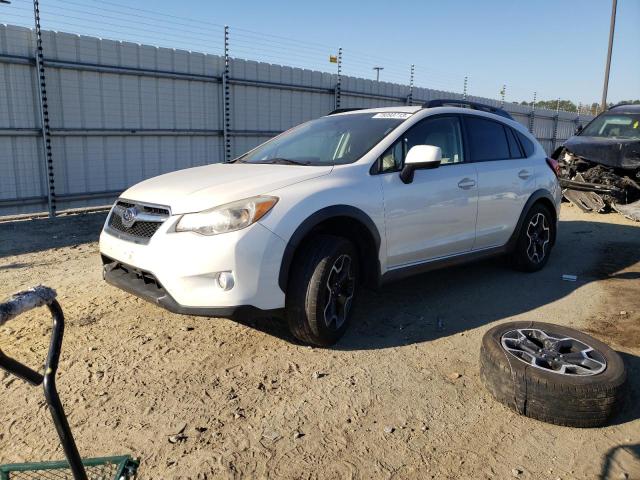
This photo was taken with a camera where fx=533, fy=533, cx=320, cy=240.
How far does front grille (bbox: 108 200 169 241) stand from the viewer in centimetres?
353

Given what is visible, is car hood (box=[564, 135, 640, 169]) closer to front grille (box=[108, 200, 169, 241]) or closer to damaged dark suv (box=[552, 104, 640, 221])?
damaged dark suv (box=[552, 104, 640, 221])

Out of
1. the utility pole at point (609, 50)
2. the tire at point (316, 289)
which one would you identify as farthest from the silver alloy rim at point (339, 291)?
the utility pole at point (609, 50)

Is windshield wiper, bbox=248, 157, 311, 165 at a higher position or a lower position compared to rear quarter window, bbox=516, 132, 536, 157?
lower

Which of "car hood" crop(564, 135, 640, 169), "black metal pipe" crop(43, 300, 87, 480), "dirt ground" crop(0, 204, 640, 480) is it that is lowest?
"dirt ground" crop(0, 204, 640, 480)

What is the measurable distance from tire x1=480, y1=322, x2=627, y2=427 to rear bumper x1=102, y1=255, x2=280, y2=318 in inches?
56.6

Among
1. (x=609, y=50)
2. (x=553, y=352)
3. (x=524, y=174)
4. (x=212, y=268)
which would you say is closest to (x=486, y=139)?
(x=524, y=174)

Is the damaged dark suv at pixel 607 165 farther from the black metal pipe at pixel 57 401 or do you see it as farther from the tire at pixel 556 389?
the black metal pipe at pixel 57 401

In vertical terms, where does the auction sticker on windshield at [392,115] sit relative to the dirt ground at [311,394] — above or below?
above

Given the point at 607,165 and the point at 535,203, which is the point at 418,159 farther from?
the point at 607,165

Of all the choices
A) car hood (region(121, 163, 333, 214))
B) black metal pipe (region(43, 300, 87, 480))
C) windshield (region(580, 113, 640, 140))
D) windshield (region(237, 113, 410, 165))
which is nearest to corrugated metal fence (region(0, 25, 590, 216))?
windshield (region(237, 113, 410, 165))

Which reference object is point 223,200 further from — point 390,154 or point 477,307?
point 477,307

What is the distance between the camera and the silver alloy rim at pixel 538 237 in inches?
228

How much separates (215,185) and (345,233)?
3.34ft

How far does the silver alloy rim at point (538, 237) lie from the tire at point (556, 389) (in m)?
2.70
